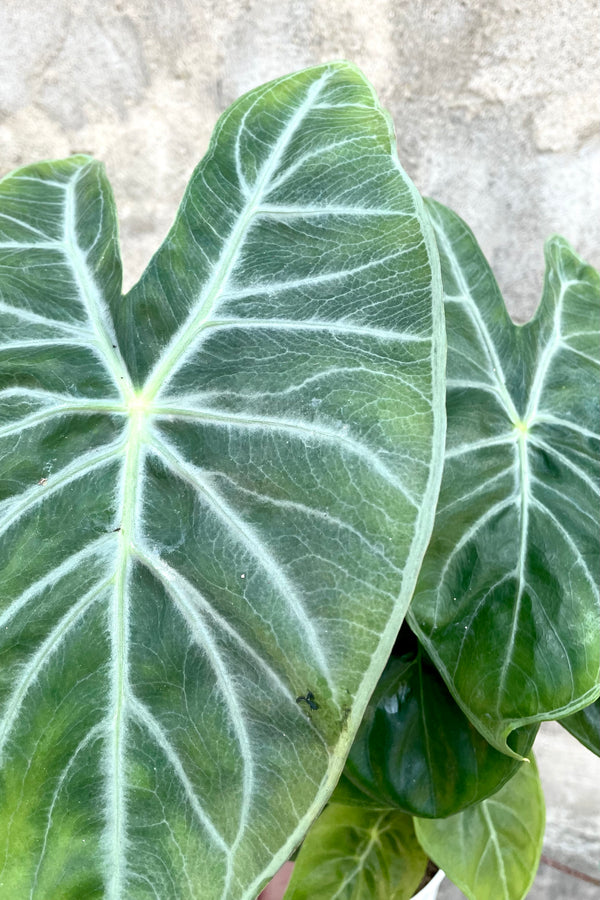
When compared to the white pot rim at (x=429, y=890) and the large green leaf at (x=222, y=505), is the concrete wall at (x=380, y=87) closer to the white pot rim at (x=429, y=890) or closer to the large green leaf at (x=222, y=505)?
the large green leaf at (x=222, y=505)

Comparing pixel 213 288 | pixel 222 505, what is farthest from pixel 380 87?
pixel 222 505

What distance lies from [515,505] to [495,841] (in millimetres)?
522

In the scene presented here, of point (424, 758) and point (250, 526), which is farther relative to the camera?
point (424, 758)

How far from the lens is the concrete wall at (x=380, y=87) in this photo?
128cm

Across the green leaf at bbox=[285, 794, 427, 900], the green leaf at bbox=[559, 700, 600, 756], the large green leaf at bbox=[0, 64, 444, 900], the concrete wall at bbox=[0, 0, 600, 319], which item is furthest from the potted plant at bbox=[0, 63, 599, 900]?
the concrete wall at bbox=[0, 0, 600, 319]

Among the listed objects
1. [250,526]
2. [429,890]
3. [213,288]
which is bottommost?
[429,890]

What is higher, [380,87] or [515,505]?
[380,87]

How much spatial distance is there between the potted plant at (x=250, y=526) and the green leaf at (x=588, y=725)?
0.12m

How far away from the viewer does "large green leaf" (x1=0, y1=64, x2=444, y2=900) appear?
0.48 metres

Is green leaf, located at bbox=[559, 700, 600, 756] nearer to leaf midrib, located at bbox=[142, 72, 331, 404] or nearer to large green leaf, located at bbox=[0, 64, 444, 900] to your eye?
large green leaf, located at bbox=[0, 64, 444, 900]

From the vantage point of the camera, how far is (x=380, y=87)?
4.37ft

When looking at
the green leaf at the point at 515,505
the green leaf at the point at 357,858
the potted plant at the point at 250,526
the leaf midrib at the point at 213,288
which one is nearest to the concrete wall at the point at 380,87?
the green leaf at the point at 515,505

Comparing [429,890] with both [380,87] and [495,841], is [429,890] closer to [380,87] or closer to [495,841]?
[495,841]

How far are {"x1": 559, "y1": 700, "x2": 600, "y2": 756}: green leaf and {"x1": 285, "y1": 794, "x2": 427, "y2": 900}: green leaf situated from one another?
350 millimetres
